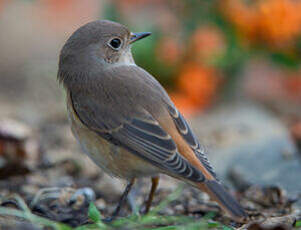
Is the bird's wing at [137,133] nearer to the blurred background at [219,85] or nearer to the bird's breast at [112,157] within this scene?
the bird's breast at [112,157]

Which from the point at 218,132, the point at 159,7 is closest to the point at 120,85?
the point at 218,132

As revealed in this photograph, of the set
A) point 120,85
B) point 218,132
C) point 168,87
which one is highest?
point 168,87

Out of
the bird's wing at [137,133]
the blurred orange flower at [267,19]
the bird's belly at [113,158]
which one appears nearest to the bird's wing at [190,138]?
the bird's wing at [137,133]

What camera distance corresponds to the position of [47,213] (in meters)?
4.50

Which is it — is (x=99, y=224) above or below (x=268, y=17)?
below

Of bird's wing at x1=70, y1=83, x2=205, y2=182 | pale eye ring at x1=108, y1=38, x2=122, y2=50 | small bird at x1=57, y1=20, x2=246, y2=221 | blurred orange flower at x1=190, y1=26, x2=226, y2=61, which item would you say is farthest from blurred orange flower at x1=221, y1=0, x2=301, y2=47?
bird's wing at x1=70, y1=83, x2=205, y2=182

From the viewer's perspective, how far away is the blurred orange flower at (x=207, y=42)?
23.0 ft

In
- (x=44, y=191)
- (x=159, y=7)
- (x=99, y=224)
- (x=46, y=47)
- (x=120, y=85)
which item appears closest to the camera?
(x=99, y=224)

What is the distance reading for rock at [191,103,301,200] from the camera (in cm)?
544

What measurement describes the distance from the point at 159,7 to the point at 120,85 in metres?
6.78

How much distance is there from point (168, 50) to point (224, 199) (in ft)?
12.6

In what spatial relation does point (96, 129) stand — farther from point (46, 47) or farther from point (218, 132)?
point (46, 47)

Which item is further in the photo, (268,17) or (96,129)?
(268,17)

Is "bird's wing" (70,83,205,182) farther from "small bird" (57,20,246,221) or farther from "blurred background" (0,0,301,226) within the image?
"blurred background" (0,0,301,226)
